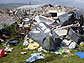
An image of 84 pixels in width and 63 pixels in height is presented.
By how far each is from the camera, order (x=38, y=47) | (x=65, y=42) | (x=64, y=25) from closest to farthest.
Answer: (x=38, y=47), (x=65, y=42), (x=64, y=25)

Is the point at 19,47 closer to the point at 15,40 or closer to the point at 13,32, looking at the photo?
the point at 15,40

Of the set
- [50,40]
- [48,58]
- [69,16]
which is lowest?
[48,58]

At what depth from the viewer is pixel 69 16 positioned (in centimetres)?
723

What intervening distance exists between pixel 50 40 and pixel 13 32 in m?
2.25

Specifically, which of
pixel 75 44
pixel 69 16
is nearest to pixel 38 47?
pixel 75 44

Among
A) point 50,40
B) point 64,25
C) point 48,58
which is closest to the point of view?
point 48,58

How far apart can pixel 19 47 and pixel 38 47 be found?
2.62 feet

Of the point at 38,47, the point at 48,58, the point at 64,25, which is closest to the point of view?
the point at 48,58

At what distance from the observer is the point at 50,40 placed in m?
5.04

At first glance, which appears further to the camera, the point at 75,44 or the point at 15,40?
the point at 15,40

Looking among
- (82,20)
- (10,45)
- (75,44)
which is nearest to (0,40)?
(10,45)

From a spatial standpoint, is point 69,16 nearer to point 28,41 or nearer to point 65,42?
point 65,42

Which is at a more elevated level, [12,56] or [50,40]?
[50,40]

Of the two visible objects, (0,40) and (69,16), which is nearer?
(0,40)
